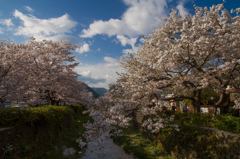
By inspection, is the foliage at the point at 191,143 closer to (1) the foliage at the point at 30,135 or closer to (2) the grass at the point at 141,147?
(2) the grass at the point at 141,147

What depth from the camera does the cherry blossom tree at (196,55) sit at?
7.60 metres

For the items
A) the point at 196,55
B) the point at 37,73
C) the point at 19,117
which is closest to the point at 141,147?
the point at 196,55

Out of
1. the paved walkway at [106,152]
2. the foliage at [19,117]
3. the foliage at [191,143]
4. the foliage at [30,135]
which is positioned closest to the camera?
the foliage at [191,143]

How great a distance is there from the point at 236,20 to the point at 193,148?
6974mm

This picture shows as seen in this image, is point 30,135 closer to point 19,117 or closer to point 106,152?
point 19,117

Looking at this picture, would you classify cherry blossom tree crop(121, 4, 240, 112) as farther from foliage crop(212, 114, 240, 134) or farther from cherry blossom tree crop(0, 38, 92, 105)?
cherry blossom tree crop(0, 38, 92, 105)

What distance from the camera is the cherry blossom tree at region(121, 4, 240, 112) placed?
7600 millimetres

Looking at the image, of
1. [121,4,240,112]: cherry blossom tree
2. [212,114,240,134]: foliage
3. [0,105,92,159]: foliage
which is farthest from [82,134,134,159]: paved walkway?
[212,114,240,134]: foliage

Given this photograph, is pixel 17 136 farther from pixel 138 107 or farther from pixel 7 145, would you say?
pixel 138 107

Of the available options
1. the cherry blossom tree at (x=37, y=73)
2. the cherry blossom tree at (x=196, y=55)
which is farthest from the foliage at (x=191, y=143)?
the cherry blossom tree at (x=37, y=73)

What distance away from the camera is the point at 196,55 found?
8.80 metres

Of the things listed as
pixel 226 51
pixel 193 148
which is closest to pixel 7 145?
pixel 193 148

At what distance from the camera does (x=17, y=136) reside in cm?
712

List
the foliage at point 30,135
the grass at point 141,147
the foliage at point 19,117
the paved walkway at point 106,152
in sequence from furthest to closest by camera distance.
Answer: the paved walkway at point 106,152 → the grass at point 141,147 → the foliage at point 19,117 → the foliage at point 30,135
